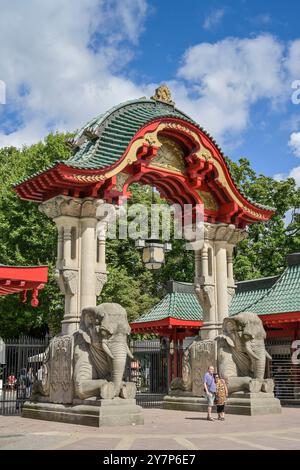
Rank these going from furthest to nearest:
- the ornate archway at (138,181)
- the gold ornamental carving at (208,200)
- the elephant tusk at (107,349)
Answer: the gold ornamental carving at (208,200) < the ornate archway at (138,181) < the elephant tusk at (107,349)

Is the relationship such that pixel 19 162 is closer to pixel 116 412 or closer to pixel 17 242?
pixel 17 242

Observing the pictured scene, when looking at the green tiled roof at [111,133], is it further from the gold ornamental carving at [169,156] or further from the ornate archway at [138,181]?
the gold ornamental carving at [169,156]

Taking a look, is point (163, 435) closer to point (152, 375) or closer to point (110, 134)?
point (110, 134)

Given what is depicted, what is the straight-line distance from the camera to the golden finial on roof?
17.8 metres

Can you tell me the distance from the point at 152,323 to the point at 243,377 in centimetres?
960

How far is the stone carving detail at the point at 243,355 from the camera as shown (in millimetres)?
15258

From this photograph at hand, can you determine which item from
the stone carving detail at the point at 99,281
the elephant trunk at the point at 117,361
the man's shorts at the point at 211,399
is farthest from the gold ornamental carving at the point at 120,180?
the man's shorts at the point at 211,399

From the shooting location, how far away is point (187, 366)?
17.0 metres

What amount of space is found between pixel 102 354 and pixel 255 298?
12953 millimetres

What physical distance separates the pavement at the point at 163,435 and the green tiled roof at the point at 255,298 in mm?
7868

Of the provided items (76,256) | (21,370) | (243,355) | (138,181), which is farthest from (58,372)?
(138,181)

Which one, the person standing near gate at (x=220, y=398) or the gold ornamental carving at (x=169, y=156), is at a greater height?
the gold ornamental carving at (x=169, y=156)

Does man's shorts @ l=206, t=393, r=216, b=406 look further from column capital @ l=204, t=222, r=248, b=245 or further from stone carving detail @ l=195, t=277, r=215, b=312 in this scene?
column capital @ l=204, t=222, r=248, b=245
